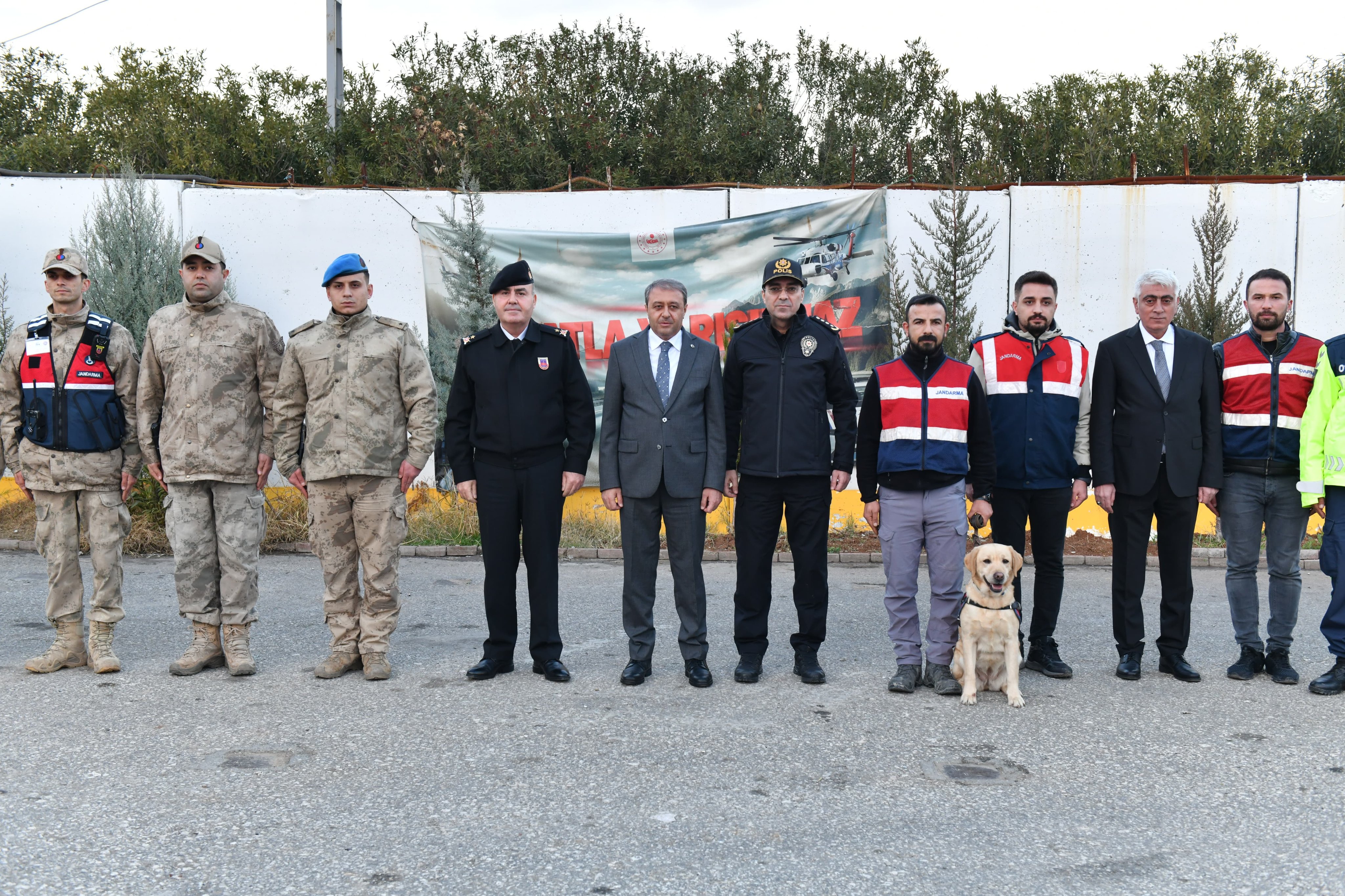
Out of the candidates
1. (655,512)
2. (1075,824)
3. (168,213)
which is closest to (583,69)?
(168,213)

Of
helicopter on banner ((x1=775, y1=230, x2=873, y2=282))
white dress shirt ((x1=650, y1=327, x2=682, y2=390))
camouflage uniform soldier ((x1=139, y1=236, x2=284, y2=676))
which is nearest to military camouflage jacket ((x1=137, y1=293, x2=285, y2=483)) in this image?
camouflage uniform soldier ((x1=139, y1=236, x2=284, y2=676))

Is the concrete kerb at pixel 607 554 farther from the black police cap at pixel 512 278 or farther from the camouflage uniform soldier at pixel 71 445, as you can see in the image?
the black police cap at pixel 512 278

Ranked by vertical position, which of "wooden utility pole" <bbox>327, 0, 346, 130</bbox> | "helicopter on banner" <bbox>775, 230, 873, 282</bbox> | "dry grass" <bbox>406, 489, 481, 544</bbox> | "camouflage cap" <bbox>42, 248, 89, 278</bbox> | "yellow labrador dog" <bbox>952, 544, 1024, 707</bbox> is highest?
"wooden utility pole" <bbox>327, 0, 346, 130</bbox>

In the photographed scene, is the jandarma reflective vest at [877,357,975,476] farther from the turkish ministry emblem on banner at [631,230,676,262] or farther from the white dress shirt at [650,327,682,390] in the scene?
the turkish ministry emblem on banner at [631,230,676,262]

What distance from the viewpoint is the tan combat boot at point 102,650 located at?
555cm

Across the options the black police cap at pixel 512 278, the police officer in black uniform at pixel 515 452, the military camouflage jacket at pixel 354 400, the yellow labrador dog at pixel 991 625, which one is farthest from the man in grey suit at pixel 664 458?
the yellow labrador dog at pixel 991 625

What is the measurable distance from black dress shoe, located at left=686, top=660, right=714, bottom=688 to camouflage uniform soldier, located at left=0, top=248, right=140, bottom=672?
2.88 metres

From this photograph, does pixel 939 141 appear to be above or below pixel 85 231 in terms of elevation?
above

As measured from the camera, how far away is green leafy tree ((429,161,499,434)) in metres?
10.9

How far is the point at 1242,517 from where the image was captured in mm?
5641

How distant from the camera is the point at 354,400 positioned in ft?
18.0

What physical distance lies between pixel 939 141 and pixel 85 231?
1928 cm

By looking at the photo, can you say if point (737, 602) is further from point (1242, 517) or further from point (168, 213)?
→ point (168, 213)

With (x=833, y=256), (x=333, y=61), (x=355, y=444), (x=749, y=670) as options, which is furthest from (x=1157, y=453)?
(x=333, y=61)
